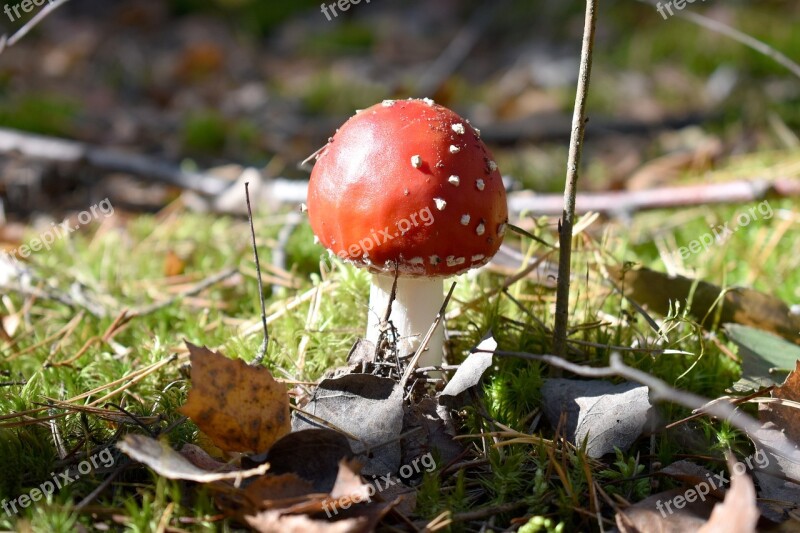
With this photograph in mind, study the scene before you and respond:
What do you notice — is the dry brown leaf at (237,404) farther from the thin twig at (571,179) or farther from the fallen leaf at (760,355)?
the fallen leaf at (760,355)

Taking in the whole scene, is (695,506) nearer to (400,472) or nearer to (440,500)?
(440,500)

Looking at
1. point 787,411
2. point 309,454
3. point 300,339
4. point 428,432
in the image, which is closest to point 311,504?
point 309,454

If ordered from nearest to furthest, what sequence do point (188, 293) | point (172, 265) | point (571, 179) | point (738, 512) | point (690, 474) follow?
point (738, 512) → point (690, 474) → point (571, 179) → point (188, 293) → point (172, 265)

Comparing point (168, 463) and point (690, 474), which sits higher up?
point (168, 463)

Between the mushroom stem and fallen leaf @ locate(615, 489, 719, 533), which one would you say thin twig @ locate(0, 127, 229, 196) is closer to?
the mushroom stem

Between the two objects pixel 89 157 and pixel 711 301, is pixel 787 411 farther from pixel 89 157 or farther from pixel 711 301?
pixel 89 157

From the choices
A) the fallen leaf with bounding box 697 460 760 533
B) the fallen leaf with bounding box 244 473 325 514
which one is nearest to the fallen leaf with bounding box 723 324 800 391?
the fallen leaf with bounding box 697 460 760 533

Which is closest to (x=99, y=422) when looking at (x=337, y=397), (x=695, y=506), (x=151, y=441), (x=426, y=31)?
(x=151, y=441)
